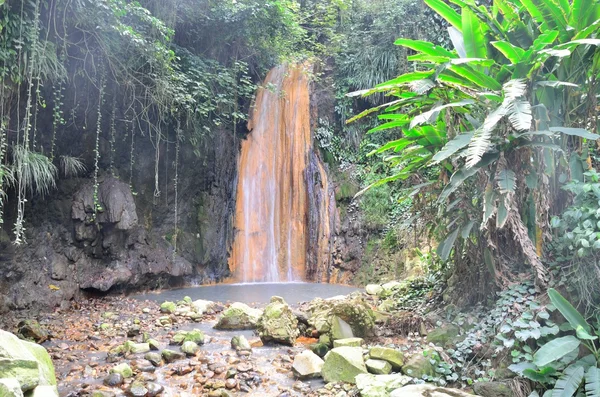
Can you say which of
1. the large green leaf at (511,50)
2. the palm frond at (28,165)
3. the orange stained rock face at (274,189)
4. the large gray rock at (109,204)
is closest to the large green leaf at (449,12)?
the large green leaf at (511,50)

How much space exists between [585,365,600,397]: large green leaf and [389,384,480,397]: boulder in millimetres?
724

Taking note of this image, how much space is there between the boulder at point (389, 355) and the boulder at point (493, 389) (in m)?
0.72

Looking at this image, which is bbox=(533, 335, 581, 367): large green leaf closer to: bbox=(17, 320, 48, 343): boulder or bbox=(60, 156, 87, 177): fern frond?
bbox=(17, 320, 48, 343): boulder

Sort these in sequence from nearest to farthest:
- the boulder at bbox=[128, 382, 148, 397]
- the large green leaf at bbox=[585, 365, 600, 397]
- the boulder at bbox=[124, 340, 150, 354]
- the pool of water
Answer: the large green leaf at bbox=[585, 365, 600, 397] → the boulder at bbox=[128, 382, 148, 397] → the boulder at bbox=[124, 340, 150, 354] → the pool of water

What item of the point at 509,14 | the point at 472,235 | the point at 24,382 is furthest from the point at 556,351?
the point at 24,382

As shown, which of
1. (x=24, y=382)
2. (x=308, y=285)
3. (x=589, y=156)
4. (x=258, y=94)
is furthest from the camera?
(x=258, y=94)

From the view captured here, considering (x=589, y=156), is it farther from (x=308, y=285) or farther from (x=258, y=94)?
(x=258, y=94)

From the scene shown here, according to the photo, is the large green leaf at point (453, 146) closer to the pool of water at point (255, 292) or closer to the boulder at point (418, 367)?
the boulder at point (418, 367)

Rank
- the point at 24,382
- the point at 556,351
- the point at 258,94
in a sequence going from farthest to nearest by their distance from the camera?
the point at 258,94 < the point at 556,351 < the point at 24,382

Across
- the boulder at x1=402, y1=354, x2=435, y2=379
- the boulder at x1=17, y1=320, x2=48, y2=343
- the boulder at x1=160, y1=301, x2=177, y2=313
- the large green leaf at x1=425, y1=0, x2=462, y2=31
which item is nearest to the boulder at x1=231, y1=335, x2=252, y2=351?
the boulder at x1=402, y1=354, x2=435, y2=379

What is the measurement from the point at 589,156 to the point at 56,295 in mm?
7580

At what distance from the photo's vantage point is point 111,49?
6.96m

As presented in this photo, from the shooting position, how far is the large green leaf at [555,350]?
2885 mm

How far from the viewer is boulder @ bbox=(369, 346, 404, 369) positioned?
3.77 meters
